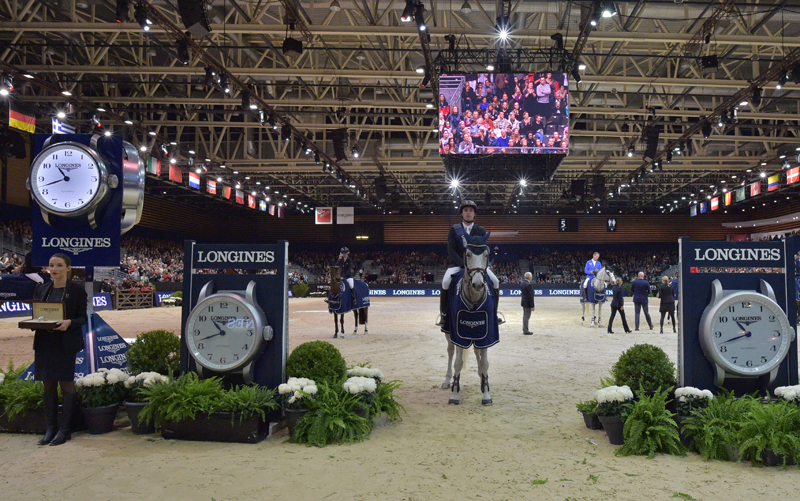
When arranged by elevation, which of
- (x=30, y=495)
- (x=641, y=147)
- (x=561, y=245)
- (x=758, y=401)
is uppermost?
(x=641, y=147)

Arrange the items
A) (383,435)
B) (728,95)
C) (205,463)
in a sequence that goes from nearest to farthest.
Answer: (205,463) < (383,435) < (728,95)

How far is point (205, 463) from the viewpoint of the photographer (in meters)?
4.24

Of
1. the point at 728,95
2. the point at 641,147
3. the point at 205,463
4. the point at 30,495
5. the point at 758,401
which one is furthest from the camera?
the point at 641,147

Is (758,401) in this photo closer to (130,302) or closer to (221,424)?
(221,424)

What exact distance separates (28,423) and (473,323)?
14.1 feet

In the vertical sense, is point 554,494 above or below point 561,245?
below

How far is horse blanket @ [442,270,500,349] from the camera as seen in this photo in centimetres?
623

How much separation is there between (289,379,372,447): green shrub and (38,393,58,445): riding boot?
1975mm

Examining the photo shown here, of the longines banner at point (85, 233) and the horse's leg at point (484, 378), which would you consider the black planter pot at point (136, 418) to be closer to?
the longines banner at point (85, 233)

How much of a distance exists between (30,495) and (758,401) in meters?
5.24

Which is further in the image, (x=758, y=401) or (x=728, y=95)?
(x=728, y=95)

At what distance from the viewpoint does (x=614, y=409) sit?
4781 mm

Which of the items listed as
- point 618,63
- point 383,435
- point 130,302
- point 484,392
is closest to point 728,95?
Result: point 618,63

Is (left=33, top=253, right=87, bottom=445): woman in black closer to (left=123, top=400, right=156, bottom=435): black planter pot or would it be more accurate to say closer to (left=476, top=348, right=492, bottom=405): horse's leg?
(left=123, top=400, right=156, bottom=435): black planter pot
